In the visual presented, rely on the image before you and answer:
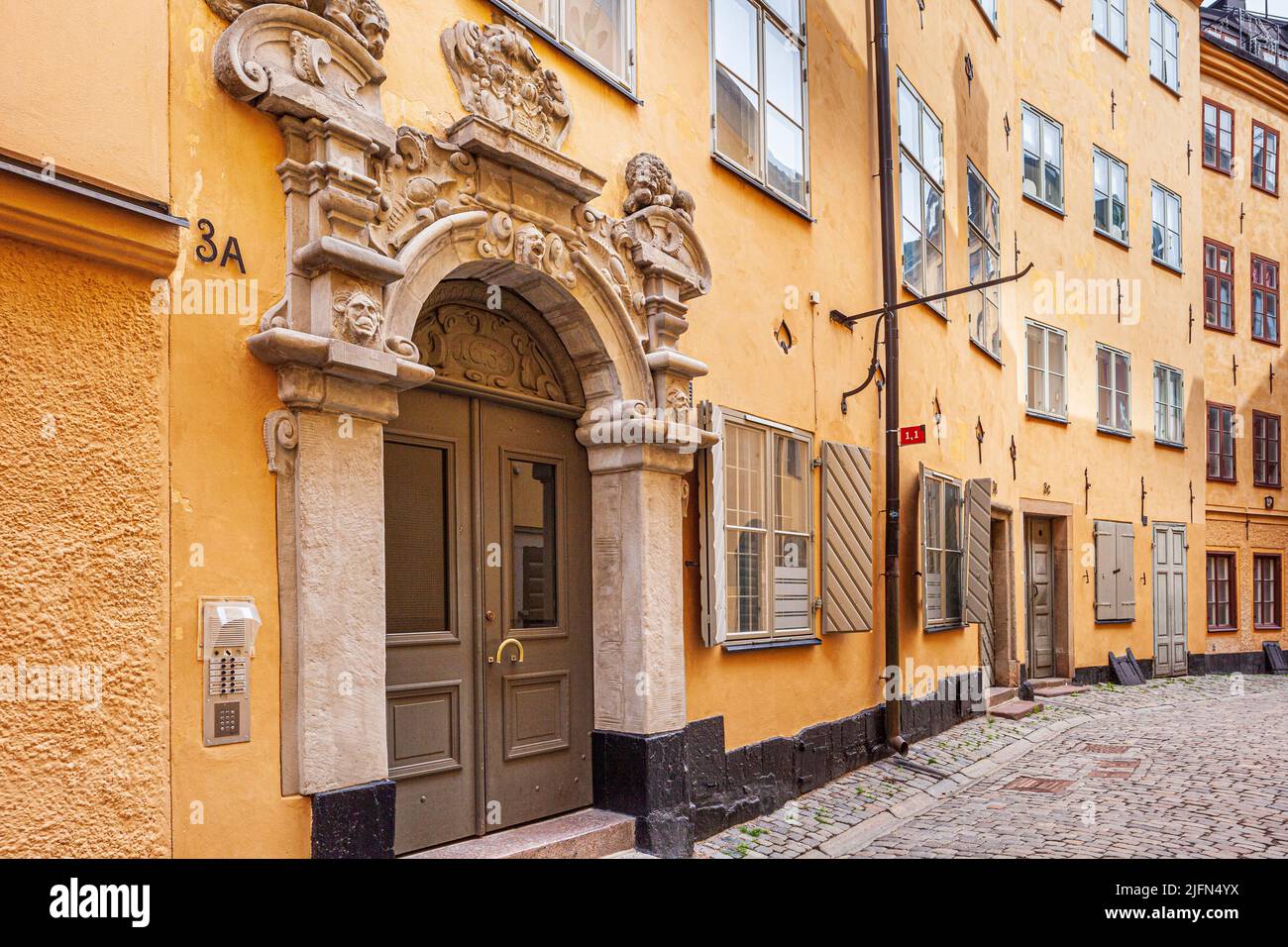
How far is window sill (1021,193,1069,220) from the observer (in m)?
14.4

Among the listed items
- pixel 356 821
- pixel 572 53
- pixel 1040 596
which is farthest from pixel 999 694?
pixel 356 821

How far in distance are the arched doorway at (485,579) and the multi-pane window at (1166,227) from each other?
14820mm

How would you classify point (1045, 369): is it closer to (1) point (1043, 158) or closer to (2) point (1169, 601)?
(1) point (1043, 158)

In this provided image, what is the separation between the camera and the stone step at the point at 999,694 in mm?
11932

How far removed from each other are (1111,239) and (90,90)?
621 inches

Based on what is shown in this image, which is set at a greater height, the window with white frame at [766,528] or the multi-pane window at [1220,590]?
the window with white frame at [766,528]

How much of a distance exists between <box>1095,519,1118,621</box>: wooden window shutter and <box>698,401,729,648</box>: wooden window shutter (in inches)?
412

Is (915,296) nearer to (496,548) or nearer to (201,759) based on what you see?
(496,548)

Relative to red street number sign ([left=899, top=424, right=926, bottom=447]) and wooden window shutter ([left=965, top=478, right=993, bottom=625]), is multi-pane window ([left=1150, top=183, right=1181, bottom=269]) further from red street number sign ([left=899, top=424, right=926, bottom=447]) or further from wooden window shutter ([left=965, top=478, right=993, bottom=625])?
red street number sign ([left=899, top=424, right=926, bottom=447])

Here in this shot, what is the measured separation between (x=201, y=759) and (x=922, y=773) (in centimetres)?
615

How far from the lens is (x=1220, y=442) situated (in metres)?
18.8

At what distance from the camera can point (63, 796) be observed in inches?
125

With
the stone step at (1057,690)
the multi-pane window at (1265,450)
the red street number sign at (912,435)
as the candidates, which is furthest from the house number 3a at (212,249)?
the multi-pane window at (1265,450)

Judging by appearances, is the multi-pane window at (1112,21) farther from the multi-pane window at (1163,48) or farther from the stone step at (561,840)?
the stone step at (561,840)
